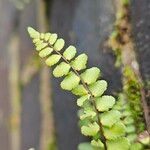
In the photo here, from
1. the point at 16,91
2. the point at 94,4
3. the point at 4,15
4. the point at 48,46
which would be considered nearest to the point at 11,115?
the point at 16,91

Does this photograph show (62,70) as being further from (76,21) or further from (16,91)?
(16,91)

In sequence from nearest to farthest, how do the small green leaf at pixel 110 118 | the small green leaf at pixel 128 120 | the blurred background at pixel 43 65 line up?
1. the small green leaf at pixel 110 118
2. the small green leaf at pixel 128 120
3. the blurred background at pixel 43 65

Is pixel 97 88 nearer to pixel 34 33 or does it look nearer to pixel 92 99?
pixel 92 99

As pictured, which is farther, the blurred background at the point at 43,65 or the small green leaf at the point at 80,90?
the blurred background at the point at 43,65

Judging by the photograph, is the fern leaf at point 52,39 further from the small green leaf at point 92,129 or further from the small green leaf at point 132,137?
the small green leaf at point 132,137

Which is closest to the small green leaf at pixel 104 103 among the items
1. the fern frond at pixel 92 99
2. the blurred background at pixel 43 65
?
the fern frond at pixel 92 99

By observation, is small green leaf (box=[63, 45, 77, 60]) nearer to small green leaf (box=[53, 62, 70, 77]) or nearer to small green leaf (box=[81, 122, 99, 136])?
small green leaf (box=[53, 62, 70, 77])
